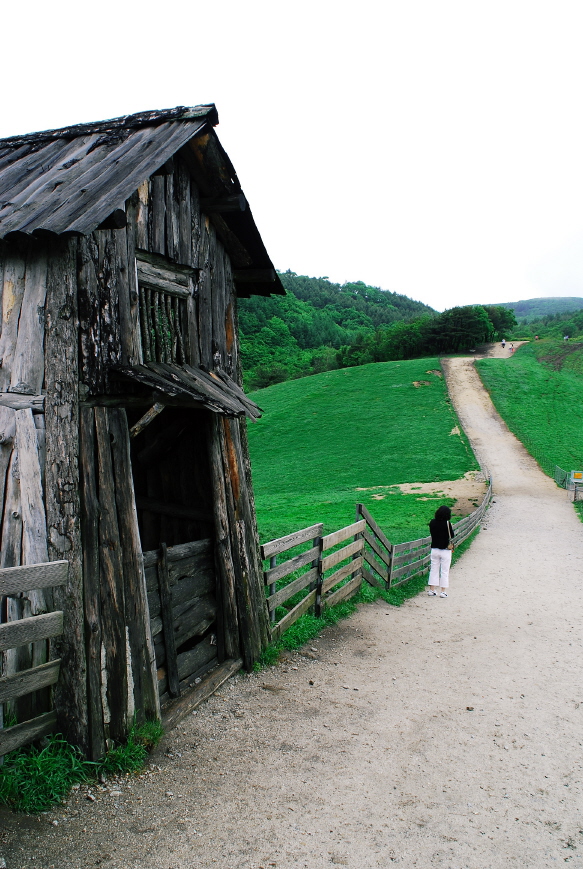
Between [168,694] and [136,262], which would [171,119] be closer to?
[136,262]

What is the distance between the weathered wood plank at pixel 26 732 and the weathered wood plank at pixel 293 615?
3.34 metres

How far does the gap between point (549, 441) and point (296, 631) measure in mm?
34295

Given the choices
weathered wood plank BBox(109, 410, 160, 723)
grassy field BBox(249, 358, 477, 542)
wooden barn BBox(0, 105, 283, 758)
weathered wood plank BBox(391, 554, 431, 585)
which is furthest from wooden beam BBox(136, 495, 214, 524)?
grassy field BBox(249, 358, 477, 542)

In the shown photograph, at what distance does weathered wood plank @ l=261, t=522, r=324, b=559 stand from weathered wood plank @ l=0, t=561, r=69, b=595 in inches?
123

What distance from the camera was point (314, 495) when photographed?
2838 cm

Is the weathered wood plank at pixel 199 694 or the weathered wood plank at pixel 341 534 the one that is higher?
the weathered wood plank at pixel 341 534

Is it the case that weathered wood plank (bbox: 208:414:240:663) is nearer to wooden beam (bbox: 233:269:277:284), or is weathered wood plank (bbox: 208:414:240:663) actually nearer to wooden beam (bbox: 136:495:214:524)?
wooden beam (bbox: 136:495:214:524)

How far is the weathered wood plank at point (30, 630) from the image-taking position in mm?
4219

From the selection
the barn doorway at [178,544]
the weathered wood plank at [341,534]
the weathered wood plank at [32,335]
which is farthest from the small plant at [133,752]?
the weathered wood plank at [341,534]

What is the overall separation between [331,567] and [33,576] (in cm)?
689

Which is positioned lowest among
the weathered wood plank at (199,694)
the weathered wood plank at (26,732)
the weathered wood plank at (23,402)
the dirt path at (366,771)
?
the dirt path at (366,771)

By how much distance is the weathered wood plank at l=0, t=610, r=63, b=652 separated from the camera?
13.8ft

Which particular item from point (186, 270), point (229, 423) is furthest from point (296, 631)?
point (186, 270)

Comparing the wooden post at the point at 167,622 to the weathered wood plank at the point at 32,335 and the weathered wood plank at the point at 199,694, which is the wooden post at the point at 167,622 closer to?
the weathered wood plank at the point at 199,694
